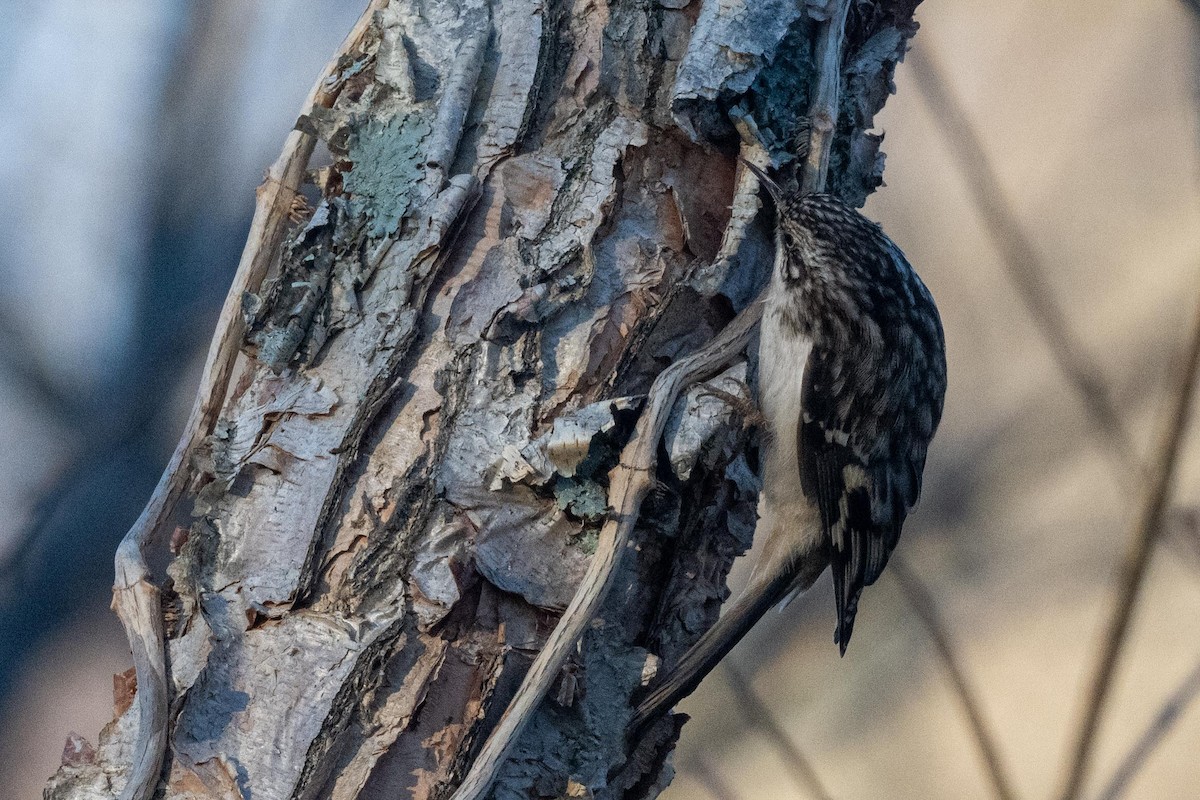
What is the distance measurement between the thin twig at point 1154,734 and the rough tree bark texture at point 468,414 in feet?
6.74

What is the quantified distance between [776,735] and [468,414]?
7.09ft

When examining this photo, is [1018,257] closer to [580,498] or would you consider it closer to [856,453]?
[856,453]

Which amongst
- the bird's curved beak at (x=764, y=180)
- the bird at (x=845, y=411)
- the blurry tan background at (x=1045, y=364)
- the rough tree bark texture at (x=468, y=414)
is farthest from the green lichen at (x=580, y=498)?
the blurry tan background at (x=1045, y=364)

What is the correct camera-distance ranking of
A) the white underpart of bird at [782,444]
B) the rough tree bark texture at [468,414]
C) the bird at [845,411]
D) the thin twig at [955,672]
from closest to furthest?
the rough tree bark texture at [468,414], the white underpart of bird at [782,444], the bird at [845,411], the thin twig at [955,672]

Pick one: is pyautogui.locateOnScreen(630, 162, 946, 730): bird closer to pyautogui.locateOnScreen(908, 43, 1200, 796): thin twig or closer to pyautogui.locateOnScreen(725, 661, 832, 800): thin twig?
pyautogui.locateOnScreen(908, 43, 1200, 796): thin twig

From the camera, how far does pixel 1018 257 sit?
8.79 ft

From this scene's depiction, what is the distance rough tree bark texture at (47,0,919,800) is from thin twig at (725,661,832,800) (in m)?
1.73

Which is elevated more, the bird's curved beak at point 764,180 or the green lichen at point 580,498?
the bird's curved beak at point 764,180

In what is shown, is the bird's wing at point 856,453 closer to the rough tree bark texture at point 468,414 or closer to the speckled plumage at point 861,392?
the speckled plumage at point 861,392

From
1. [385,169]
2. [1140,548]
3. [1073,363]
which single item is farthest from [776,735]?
[385,169]

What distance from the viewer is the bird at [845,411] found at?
6.11 feet

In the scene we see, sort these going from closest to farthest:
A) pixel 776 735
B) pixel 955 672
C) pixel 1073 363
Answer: pixel 1073 363, pixel 955 672, pixel 776 735

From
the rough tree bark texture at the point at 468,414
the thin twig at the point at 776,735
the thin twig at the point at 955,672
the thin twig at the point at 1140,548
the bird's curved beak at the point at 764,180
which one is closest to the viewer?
the rough tree bark texture at the point at 468,414

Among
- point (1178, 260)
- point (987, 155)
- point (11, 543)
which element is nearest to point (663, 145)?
point (11, 543)
